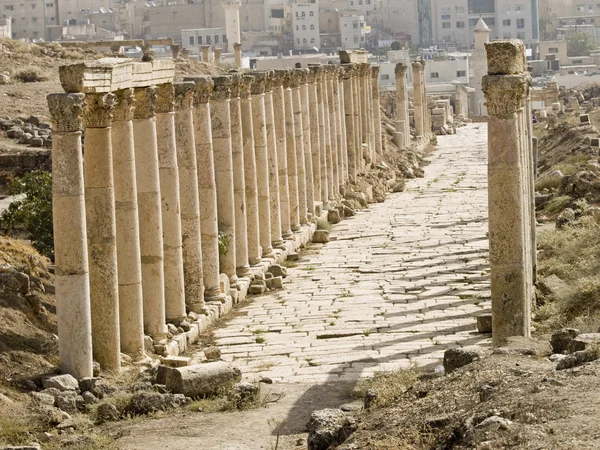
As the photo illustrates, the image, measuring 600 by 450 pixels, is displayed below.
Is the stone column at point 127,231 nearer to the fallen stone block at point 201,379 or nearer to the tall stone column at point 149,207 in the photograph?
the tall stone column at point 149,207

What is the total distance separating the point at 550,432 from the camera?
35.2ft

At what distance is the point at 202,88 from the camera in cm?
2208

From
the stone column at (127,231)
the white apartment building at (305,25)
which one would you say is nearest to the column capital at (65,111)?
the stone column at (127,231)

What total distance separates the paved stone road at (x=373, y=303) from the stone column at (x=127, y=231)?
144cm

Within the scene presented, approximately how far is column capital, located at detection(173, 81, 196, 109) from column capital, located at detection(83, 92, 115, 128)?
4.05 m

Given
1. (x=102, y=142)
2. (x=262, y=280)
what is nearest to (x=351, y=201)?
(x=262, y=280)

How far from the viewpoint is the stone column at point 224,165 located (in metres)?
23.7

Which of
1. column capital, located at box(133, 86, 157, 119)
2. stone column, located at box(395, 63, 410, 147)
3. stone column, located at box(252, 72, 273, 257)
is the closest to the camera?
column capital, located at box(133, 86, 157, 119)

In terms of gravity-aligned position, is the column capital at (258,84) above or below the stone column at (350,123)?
above

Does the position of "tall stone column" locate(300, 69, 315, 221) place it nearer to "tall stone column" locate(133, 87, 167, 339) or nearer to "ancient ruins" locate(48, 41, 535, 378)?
"ancient ruins" locate(48, 41, 535, 378)

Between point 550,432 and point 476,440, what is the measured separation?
0.54 metres

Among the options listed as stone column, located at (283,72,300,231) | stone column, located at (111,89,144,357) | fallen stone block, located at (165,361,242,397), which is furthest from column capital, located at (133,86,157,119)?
stone column, located at (283,72,300,231)

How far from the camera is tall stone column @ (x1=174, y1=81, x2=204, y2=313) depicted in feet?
69.4

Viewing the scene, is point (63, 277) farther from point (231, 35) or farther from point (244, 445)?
point (231, 35)
